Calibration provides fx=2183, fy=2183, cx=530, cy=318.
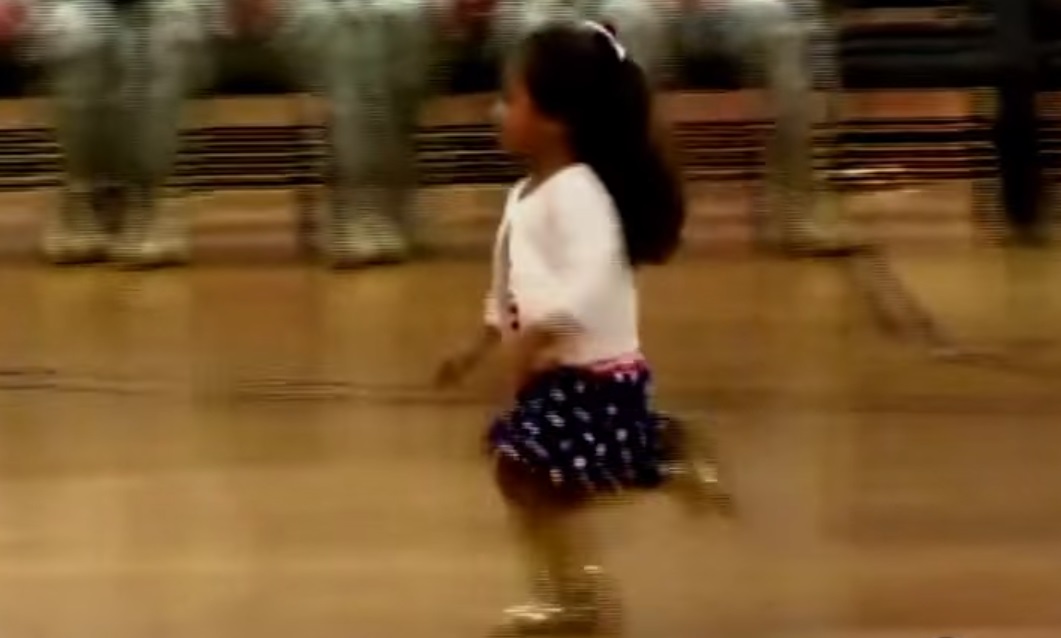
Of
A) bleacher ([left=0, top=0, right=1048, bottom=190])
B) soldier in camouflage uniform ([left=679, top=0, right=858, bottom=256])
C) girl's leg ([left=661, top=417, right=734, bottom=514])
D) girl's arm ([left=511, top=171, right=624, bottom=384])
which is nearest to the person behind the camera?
girl's arm ([left=511, top=171, right=624, bottom=384])

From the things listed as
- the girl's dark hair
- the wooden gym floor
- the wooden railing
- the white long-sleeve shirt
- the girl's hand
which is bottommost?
the wooden gym floor

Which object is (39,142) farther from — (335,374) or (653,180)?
(653,180)

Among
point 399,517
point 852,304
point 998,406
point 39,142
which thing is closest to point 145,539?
point 399,517

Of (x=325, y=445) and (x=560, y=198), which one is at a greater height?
(x=560, y=198)

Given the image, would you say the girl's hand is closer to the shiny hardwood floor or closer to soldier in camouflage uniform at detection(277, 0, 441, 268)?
the shiny hardwood floor

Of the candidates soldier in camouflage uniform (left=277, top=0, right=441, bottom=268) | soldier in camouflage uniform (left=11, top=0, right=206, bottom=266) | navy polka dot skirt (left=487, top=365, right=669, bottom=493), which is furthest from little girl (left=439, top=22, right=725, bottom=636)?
soldier in camouflage uniform (left=11, top=0, right=206, bottom=266)

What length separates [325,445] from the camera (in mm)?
2986

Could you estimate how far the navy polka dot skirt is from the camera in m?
2.23

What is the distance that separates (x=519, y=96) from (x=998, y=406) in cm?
117

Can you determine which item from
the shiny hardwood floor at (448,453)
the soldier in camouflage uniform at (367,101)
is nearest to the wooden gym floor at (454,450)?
the shiny hardwood floor at (448,453)

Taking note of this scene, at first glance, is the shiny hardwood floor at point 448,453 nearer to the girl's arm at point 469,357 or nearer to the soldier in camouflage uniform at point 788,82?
the soldier in camouflage uniform at point 788,82

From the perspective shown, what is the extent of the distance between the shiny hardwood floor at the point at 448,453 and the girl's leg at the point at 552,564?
0.06 metres

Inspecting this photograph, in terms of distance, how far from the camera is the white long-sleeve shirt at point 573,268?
7.16 feet

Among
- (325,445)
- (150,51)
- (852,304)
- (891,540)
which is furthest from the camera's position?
(150,51)
